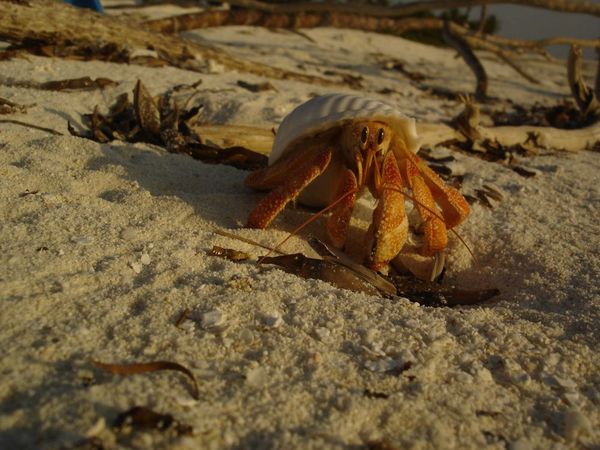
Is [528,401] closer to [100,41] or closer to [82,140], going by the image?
[82,140]

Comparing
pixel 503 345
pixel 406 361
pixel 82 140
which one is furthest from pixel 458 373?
pixel 82 140

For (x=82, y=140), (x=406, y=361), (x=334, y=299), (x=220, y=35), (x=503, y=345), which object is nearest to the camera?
(x=406, y=361)

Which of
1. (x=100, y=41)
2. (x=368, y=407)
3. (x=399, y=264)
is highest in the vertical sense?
(x=100, y=41)

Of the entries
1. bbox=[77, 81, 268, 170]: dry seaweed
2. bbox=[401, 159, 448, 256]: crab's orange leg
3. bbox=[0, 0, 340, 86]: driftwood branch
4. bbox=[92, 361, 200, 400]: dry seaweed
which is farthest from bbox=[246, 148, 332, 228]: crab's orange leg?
bbox=[0, 0, 340, 86]: driftwood branch

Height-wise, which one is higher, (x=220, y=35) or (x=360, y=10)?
(x=360, y=10)

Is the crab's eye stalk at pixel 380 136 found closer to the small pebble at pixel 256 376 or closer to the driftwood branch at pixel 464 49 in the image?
the small pebble at pixel 256 376

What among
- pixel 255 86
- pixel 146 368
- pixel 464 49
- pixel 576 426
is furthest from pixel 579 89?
pixel 146 368

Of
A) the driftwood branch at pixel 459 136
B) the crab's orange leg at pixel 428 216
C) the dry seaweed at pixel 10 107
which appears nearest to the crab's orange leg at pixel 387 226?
the crab's orange leg at pixel 428 216

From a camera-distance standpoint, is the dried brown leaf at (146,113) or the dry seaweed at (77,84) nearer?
the dried brown leaf at (146,113)

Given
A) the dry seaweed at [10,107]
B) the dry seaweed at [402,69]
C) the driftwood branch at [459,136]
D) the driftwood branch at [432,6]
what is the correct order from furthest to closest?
1. the dry seaweed at [402,69]
2. the driftwood branch at [432,6]
3. the driftwood branch at [459,136]
4. the dry seaweed at [10,107]
